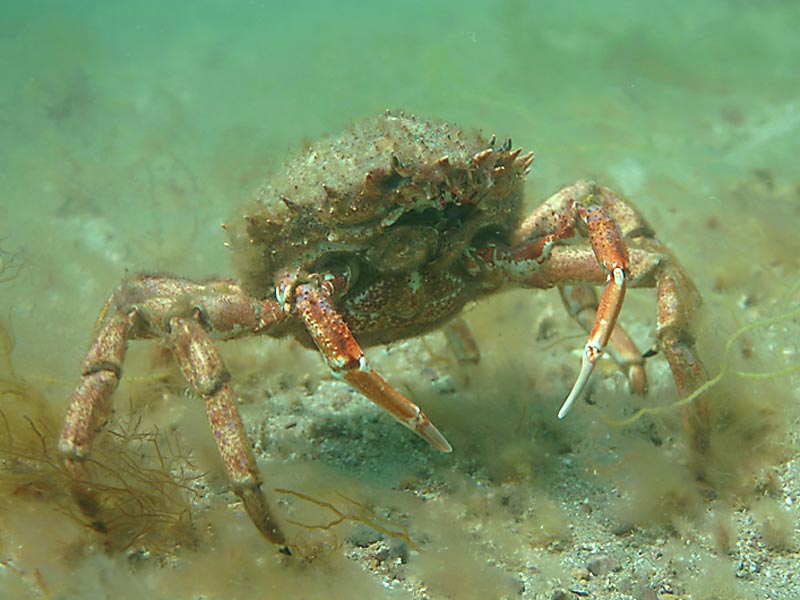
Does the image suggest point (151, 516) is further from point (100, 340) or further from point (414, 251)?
point (414, 251)

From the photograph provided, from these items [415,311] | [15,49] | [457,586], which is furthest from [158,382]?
[15,49]

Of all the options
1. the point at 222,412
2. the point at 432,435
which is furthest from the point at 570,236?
the point at 222,412

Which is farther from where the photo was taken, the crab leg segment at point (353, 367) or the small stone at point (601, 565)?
the small stone at point (601, 565)

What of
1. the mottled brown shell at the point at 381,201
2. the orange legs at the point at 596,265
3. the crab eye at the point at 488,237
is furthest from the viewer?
the crab eye at the point at 488,237

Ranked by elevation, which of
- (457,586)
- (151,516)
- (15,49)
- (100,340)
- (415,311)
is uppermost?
(15,49)

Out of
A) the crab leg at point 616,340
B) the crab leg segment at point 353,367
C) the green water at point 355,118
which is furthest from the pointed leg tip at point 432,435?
the crab leg at point 616,340

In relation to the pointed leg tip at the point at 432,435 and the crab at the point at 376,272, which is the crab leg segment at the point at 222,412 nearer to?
the crab at the point at 376,272

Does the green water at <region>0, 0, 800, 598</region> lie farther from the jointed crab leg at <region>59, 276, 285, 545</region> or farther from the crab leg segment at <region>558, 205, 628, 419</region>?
the crab leg segment at <region>558, 205, 628, 419</region>

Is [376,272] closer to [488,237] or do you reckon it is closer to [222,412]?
[488,237]
